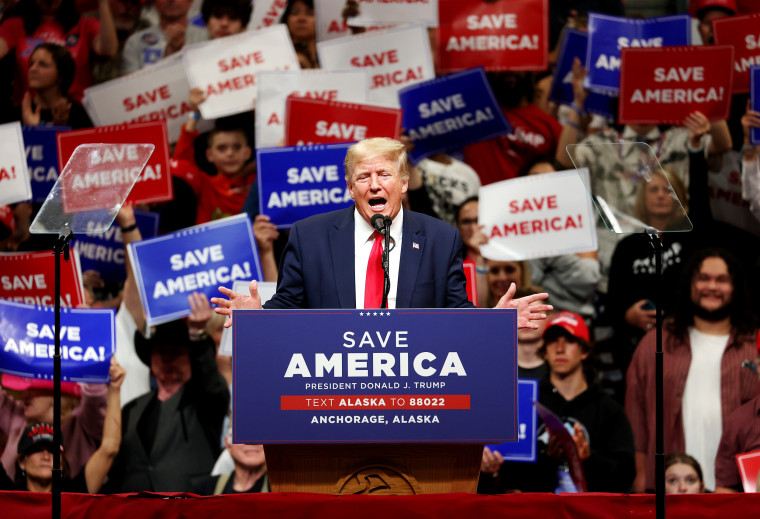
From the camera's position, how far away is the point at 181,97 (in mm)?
6297

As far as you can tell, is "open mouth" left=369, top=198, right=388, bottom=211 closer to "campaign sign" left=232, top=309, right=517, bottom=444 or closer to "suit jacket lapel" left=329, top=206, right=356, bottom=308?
"suit jacket lapel" left=329, top=206, right=356, bottom=308

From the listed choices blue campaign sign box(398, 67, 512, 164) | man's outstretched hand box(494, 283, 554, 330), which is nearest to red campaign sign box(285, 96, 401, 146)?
blue campaign sign box(398, 67, 512, 164)

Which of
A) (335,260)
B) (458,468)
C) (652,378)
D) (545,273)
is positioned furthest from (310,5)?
(458,468)

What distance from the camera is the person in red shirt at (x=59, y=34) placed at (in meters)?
6.61

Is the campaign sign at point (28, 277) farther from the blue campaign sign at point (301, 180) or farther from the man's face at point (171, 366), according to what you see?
the blue campaign sign at point (301, 180)

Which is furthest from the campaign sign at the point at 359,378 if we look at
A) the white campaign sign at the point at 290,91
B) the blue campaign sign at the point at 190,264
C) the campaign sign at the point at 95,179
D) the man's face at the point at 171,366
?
the white campaign sign at the point at 290,91

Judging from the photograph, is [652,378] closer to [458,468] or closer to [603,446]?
[603,446]

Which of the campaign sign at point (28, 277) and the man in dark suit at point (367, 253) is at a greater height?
the man in dark suit at point (367, 253)

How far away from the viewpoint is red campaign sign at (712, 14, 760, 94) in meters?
5.83

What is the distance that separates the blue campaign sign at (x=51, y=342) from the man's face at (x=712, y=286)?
2964 millimetres

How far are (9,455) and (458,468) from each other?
10.5ft

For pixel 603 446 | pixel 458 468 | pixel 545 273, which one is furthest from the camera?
pixel 545 273

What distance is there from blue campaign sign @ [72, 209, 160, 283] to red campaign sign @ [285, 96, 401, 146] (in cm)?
101

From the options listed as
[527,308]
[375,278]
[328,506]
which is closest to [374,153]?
[375,278]
